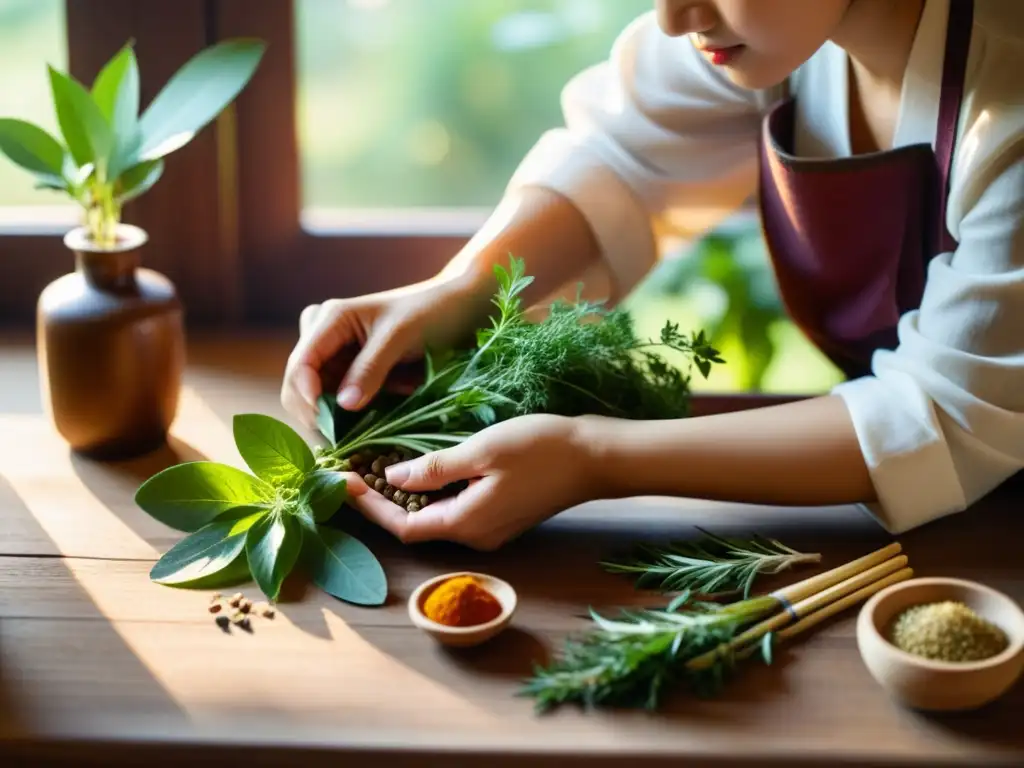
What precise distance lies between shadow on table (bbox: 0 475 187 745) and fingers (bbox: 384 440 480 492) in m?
0.25

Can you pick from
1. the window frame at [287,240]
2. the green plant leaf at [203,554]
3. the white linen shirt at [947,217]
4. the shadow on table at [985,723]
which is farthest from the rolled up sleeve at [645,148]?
the shadow on table at [985,723]

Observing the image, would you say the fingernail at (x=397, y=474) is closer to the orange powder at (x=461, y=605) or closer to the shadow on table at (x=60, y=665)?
the orange powder at (x=461, y=605)

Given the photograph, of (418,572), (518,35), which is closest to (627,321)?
(418,572)

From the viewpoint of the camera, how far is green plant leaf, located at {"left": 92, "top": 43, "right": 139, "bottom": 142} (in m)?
1.20

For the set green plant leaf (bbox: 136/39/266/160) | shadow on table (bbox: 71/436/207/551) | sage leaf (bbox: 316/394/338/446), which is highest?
green plant leaf (bbox: 136/39/266/160)

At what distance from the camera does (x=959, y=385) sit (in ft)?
3.32

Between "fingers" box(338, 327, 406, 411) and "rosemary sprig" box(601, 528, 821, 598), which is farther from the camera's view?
"fingers" box(338, 327, 406, 411)

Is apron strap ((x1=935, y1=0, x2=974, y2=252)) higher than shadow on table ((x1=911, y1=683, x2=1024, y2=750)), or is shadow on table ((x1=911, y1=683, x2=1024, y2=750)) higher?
apron strap ((x1=935, y1=0, x2=974, y2=252))

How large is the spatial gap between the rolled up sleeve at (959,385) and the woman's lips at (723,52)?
0.73ft

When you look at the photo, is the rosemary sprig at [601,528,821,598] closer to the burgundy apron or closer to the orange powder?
the orange powder

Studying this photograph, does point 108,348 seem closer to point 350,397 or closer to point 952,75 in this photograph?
point 350,397

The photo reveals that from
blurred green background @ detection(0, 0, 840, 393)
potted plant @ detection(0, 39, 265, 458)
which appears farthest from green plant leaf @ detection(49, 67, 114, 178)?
blurred green background @ detection(0, 0, 840, 393)

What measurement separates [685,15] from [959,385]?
36 cm

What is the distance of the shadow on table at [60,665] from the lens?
33.9 inches
